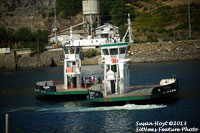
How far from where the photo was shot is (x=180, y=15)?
444 feet

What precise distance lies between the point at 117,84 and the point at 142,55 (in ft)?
207

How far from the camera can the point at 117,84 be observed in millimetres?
49031

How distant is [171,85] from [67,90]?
48.3 ft

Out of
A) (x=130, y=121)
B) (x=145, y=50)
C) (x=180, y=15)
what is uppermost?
(x=180, y=15)

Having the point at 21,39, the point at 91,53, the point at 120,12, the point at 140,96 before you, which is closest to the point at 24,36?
the point at 21,39

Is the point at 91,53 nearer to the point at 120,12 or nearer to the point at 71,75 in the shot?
the point at 120,12

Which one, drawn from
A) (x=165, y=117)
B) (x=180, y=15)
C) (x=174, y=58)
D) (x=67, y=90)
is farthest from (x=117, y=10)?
(x=165, y=117)

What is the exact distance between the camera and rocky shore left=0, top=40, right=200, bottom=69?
352ft

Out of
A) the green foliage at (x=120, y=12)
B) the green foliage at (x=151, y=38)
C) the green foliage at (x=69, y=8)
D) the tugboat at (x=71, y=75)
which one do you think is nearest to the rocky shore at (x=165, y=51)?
the green foliage at (x=151, y=38)

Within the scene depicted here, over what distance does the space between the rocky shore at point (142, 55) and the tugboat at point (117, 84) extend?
179 feet

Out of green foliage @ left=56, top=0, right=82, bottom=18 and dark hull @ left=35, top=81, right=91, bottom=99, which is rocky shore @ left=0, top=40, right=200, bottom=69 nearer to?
green foliage @ left=56, top=0, right=82, bottom=18

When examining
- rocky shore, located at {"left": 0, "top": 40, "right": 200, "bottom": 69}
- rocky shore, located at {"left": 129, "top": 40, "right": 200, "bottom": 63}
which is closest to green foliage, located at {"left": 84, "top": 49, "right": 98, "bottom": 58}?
rocky shore, located at {"left": 0, "top": 40, "right": 200, "bottom": 69}

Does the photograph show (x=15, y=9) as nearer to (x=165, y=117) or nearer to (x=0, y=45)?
(x=0, y=45)

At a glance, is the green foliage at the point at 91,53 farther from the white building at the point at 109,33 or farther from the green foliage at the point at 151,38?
the white building at the point at 109,33
